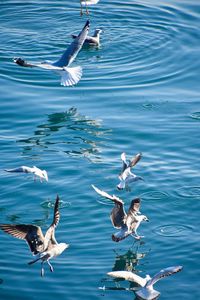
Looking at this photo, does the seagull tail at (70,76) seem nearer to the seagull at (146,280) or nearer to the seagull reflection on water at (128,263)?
the seagull reflection on water at (128,263)

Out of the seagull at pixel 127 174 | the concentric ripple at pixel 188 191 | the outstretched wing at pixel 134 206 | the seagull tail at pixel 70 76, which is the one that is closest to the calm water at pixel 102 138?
the concentric ripple at pixel 188 191

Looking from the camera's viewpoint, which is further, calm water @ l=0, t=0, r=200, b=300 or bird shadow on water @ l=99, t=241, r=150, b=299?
calm water @ l=0, t=0, r=200, b=300

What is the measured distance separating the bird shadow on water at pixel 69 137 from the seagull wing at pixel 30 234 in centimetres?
451

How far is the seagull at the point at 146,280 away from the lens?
12656 millimetres

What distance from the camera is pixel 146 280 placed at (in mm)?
12922

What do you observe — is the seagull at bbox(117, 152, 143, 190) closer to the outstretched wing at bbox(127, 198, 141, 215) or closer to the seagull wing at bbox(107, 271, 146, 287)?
the outstretched wing at bbox(127, 198, 141, 215)

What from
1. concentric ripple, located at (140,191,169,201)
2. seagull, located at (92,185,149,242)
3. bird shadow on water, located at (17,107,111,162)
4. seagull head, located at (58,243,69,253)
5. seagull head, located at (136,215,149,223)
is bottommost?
seagull head, located at (58,243,69,253)

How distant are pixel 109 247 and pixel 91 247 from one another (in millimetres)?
292

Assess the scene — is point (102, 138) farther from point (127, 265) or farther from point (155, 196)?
point (127, 265)

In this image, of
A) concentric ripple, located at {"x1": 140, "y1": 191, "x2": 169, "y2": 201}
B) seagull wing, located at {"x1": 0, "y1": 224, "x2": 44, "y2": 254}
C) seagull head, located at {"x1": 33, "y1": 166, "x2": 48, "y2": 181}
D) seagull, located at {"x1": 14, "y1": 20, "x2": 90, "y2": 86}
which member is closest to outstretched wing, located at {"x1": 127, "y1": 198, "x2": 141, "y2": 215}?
seagull wing, located at {"x1": 0, "y1": 224, "x2": 44, "y2": 254}

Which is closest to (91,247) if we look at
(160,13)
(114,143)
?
(114,143)

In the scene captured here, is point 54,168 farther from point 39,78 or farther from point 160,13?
point 160,13

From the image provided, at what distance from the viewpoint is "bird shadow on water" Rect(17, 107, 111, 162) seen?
17953 mm

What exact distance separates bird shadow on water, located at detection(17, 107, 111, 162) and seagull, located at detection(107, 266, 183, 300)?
4.78 m
